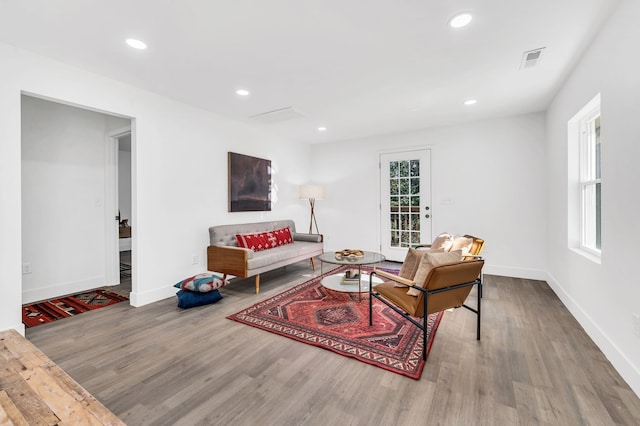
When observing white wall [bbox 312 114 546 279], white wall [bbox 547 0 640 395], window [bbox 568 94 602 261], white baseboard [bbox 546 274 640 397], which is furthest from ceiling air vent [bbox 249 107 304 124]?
white baseboard [bbox 546 274 640 397]

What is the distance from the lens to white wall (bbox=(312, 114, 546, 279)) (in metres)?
4.23

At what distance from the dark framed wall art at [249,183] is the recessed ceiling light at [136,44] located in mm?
2021

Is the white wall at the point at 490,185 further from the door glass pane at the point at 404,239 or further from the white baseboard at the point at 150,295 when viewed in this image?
the white baseboard at the point at 150,295

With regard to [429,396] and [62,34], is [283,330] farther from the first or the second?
[62,34]

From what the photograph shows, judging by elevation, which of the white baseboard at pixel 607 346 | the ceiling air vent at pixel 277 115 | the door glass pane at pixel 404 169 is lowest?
the white baseboard at pixel 607 346

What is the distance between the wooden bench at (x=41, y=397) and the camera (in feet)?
3.54

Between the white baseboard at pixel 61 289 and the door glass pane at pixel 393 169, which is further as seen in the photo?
the door glass pane at pixel 393 169

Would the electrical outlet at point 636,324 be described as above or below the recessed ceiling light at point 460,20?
below

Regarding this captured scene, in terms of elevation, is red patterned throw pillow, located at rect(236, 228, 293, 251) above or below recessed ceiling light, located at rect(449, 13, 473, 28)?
below

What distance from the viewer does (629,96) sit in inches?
70.8

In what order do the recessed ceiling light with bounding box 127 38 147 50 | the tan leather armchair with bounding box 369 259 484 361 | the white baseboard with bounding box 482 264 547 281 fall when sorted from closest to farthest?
1. the tan leather armchair with bounding box 369 259 484 361
2. the recessed ceiling light with bounding box 127 38 147 50
3. the white baseboard with bounding box 482 264 547 281

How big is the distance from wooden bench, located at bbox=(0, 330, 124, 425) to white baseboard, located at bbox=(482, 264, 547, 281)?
16.2 feet

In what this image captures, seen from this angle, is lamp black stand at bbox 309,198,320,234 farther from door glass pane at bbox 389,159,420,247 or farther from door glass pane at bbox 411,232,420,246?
door glass pane at bbox 411,232,420,246

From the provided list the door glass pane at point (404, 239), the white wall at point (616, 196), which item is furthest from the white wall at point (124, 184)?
the white wall at point (616, 196)
